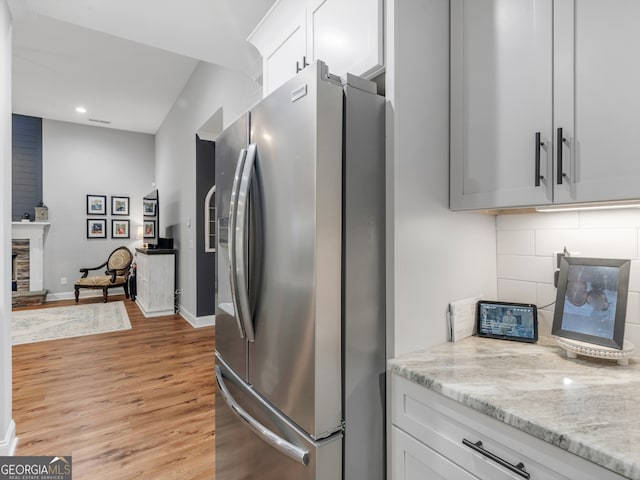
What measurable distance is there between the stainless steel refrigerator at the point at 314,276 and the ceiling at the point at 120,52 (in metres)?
1.27

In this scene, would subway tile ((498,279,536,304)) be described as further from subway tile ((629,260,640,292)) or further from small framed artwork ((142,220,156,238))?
small framed artwork ((142,220,156,238))

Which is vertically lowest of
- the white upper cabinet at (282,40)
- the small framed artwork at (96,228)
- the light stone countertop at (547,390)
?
the light stone countertop at (547,390)

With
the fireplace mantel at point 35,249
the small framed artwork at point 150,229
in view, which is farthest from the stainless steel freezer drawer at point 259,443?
the fireplace mantel at point 35,249

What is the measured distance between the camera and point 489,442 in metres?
0.86

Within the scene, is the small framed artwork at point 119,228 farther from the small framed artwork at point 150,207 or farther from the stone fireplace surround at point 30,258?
the small framed artwork at point 150,207

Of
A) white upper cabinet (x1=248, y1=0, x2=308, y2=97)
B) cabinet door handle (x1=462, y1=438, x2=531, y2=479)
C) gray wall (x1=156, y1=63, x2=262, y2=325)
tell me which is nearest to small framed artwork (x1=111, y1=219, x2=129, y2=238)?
gray wall (x1=156, y1=63, x2=262, y2=325)

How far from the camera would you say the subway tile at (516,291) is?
143 cm

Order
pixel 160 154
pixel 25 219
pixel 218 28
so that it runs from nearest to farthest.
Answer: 1. pixel 218 28
2. pixel 25 219
3. pixel 160 154

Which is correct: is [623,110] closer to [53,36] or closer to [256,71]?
[256,71]

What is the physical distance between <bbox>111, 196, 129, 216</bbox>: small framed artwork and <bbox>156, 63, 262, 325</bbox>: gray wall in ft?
3.61

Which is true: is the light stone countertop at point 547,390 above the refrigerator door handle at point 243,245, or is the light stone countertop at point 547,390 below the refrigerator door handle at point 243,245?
below

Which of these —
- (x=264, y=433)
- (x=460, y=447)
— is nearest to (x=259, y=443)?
(x=264, y=433)

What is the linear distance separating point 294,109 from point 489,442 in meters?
1.09

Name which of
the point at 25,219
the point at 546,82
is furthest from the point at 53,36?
the point at 546,82
